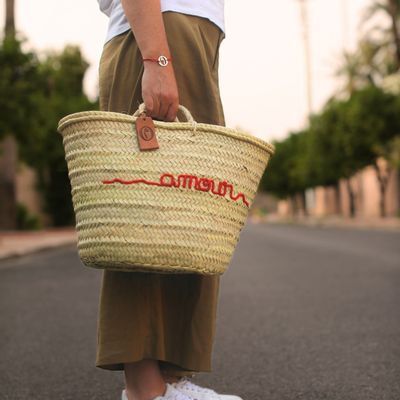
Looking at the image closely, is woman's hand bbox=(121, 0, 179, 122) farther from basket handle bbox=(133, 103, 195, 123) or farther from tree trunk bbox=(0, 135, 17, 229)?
tree trunk bbox=(0, 135, 17, 229)

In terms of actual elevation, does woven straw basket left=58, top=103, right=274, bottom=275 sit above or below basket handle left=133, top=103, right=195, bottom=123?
below

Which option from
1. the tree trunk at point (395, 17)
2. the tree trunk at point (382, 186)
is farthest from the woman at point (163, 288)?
the tree trunk at point (382, 186)

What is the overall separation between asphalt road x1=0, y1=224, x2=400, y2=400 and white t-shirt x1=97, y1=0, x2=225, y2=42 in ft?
4.43

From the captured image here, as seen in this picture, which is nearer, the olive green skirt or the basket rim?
the basket rim

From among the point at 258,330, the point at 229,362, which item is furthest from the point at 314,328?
the point at 229,362

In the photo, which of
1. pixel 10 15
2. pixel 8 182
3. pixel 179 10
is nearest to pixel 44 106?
pixel 8 182

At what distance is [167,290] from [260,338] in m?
1.81

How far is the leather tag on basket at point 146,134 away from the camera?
6.31 ft

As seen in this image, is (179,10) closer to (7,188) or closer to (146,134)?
(146,134)

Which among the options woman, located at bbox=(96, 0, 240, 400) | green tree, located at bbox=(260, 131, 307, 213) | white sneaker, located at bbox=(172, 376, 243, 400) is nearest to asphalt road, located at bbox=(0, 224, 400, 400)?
white sneaker, located at bbox=(172, 376, 243, 400)

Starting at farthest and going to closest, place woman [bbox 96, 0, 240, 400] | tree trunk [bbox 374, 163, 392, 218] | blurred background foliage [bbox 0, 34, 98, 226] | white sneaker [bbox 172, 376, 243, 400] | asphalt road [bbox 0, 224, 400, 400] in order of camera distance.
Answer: tree trunk [bbox 374, 163, 392, 218] < blurred background foliage [bbox 0, 34, 98, 226] < asphalt road [bbox 0, 224, 400, 400] < white sneaker [bbox 172, 376, 243, 400] < woman [bbox 96, 0, 240, 400]

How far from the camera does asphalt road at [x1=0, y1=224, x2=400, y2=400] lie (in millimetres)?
2836

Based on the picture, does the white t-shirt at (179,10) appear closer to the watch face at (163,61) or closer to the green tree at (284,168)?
the watch face at (163,61)

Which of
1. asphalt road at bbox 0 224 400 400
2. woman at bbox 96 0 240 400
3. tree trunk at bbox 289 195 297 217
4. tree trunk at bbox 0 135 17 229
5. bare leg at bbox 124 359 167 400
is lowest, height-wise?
asphalt road at bbox 0 224 400 400
